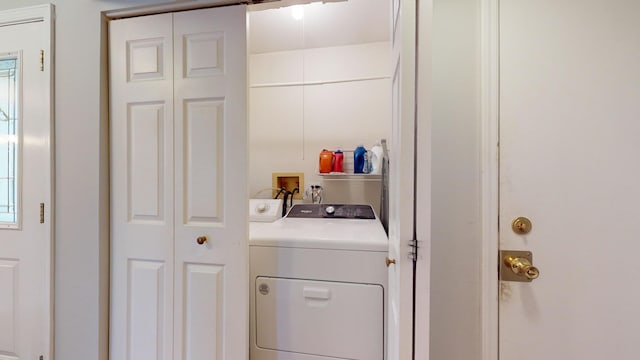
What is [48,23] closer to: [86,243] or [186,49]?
[186,49]

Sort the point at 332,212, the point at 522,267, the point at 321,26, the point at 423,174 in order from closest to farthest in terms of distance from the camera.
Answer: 1. the point at 423,174
2. the point at 522,267
3. the point at 332,212
4. the point at 321,26

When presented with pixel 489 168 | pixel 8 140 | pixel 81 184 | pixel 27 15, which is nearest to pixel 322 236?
pixel 489 168

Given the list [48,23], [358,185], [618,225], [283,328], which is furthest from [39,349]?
[618,225]

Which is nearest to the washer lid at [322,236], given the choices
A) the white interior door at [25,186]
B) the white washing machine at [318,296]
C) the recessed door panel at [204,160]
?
the white washing machine at [318,296]

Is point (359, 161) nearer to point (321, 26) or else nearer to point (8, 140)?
point (321, 26)

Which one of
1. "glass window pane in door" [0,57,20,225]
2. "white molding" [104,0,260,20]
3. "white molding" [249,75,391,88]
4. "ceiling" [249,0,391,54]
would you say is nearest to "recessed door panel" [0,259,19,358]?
"glass window pane in door" [0,57,20,225]

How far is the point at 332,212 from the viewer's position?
1863 mm

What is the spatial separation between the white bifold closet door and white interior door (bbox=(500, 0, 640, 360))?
114 cm

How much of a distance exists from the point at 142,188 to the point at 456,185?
150 cm

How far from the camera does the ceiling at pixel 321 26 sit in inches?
69.2

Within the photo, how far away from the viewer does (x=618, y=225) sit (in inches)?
35.3

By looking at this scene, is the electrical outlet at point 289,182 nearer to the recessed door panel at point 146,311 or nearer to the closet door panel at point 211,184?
the closet door panel at point 211,184

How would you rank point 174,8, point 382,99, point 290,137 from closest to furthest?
point 174,8
point 382,99
point 290,137

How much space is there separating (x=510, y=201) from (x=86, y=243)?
1987 mm
